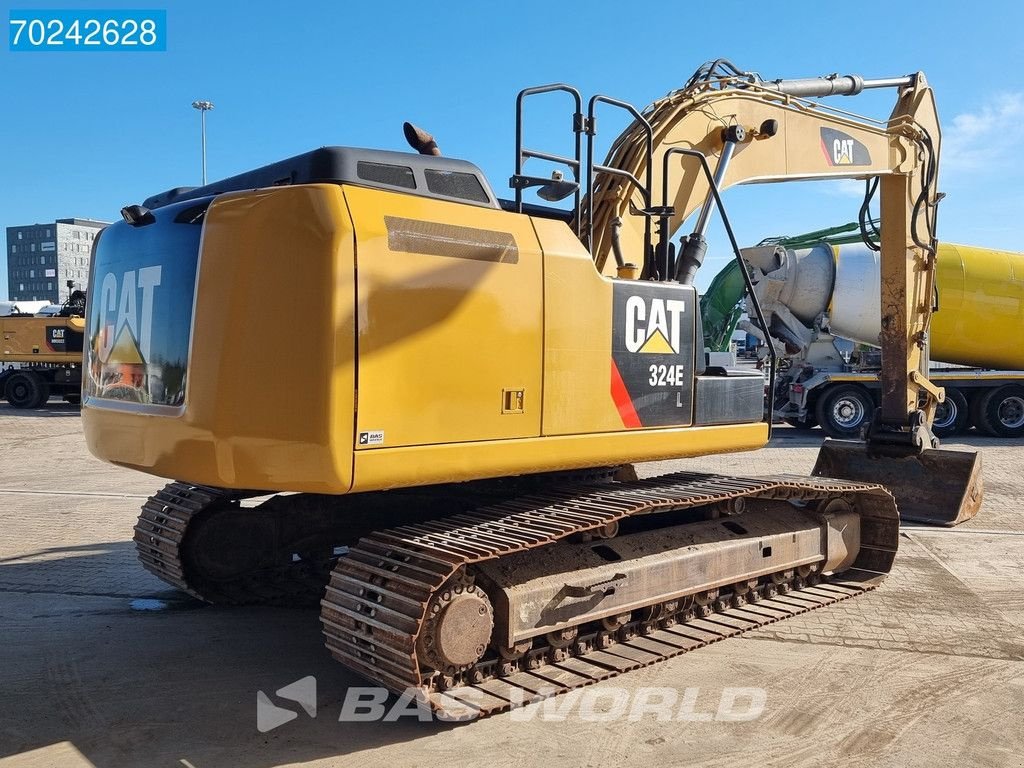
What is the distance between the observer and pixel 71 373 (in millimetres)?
22422

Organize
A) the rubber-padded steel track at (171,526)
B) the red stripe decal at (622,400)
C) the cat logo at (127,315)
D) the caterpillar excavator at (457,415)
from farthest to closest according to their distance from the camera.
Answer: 1. the rubber-padded steel track at (171,526)
2. the red stripe decal at (622,400)
3. the cat logo at (127,315)
4. the caterpillar excavator at (457,415)

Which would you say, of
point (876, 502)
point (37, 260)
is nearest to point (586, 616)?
point (876, 502)

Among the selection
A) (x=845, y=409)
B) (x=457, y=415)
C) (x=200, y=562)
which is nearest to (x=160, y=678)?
(x=200, y=562)

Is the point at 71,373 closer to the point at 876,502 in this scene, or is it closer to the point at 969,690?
the point at 876,502

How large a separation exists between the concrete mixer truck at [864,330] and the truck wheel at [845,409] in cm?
2

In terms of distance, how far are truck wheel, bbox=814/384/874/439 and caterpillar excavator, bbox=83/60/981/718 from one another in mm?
10293

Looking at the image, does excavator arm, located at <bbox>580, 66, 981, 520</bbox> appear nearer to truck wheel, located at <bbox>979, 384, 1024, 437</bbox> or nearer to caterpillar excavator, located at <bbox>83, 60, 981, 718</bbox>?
caterpillar excavator, located at <bbox>83, 60, 981, 718</bbox>

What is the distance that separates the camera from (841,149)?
742 cm

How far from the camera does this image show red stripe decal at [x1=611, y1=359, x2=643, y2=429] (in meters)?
4.59

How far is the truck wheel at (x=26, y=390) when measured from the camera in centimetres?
2227

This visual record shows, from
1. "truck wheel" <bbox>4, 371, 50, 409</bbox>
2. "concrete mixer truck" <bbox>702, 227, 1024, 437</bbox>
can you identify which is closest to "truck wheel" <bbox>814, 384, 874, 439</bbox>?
"concrete mixer truck" <bbox>702, 227, 1024, 437</bbox>

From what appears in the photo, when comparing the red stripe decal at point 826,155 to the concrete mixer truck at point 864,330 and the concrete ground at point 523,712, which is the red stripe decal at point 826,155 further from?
the concrete mixer truck at point 864,330

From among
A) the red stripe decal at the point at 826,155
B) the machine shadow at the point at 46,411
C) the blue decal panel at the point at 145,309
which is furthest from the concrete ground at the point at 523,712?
the machine shadow at the point at 46,411

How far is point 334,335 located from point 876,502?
4.55 m
